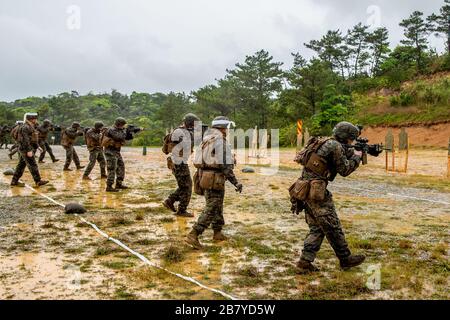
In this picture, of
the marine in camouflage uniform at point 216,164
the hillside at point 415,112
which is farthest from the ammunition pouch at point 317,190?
the hillside at point 415,112

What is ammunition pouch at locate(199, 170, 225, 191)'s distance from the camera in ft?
21.3

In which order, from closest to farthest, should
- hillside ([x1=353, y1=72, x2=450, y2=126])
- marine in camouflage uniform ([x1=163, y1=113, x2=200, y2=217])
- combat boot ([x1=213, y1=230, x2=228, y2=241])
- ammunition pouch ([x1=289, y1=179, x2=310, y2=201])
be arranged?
ammunition pouch ([x1=289, y1=179, x2=310, y2=201]), combat boot ([x1=213, y1=230, x2=228, y2=241]), marine in camouflage uniform ([x1=163, y1=113, x2=200, y2=217]), hillside ([x1=353, y1=72, x2=450, y2=126])

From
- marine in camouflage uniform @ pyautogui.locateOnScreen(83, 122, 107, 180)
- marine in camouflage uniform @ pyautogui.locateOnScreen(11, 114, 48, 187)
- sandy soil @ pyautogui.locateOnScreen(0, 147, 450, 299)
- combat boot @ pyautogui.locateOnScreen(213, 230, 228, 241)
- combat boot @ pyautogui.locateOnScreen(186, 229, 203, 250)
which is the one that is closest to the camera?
sandy soil @ pyautogui.locateOnScreen(0, 147, 450, 299)

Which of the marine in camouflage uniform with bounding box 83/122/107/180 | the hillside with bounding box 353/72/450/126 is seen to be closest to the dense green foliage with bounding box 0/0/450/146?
the hillside with bounding box 353/72/450/126

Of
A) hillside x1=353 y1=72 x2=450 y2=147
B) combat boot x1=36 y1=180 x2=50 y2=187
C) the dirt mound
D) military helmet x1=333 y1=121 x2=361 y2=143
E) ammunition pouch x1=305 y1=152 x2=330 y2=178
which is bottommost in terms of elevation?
combat boot x1=36 y1=180 x2=50 y2=187

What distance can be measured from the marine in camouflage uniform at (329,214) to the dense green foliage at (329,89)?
91.1ft

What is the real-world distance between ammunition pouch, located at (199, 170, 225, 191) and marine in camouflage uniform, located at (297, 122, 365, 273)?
1.43m

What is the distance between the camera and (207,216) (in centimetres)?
638

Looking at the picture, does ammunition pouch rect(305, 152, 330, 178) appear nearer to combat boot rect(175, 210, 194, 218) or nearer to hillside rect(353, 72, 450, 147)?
combat boot rect(175, 210, 194, 218)

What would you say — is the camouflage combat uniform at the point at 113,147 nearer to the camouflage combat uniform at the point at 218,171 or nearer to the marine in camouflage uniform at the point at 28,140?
the marine in camouflage uniform at the point at 28,140

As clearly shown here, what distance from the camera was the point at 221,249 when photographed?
6.38 metres

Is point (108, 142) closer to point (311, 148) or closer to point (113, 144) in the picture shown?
point (113, 144)

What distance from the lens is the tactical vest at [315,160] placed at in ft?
17.7
